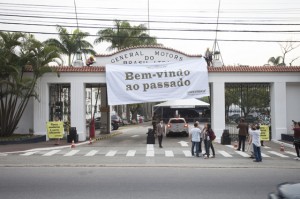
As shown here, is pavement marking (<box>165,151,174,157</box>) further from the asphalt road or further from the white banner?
the white banner

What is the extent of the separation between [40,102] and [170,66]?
9149mm

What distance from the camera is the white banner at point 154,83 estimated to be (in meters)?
27.2

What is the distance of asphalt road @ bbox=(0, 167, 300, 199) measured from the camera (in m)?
10.2

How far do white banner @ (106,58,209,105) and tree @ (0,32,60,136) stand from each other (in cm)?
439

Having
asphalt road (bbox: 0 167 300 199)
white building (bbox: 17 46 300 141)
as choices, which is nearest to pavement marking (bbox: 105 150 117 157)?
asphalt road (bbox: 0 167 300 199)

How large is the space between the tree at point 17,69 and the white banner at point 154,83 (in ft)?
14.4

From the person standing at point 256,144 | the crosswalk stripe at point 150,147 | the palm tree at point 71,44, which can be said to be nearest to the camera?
the person standing at point 256,144

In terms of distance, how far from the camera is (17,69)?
2512 centimetres

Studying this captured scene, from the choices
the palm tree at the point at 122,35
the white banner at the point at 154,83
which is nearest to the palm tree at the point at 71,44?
the palm tree at the point at 122,35

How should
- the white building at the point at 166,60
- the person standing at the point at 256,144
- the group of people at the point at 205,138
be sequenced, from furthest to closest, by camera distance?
1. the white building at the point at 166,60
2. the group of people at the point at 205,138
3. the person standing at the point at 256,144

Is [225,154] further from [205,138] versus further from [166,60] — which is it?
[166,60]

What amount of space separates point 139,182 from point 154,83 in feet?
51.6

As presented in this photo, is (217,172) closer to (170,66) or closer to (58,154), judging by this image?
(58,154)

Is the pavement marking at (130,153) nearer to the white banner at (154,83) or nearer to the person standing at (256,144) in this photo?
the person standing at (256,144)
